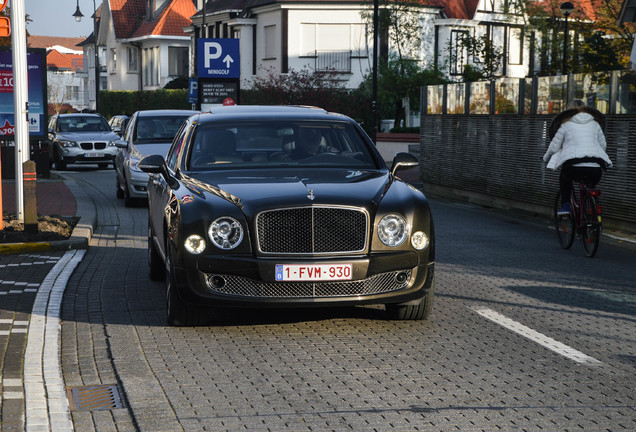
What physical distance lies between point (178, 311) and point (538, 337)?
2.60 meters

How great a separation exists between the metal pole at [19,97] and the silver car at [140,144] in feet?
13.5

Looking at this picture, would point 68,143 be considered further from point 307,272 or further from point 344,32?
point 307,272

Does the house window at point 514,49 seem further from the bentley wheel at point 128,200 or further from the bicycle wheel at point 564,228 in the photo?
the bicycle wheel at point 564,228

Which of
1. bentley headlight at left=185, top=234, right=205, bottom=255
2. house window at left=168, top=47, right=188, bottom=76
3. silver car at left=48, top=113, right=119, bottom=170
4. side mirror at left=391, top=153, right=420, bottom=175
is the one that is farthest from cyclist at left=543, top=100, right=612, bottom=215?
house window at left=168, top=47, right=188, bottom=76

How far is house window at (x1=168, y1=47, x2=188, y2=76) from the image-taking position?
70.5 m

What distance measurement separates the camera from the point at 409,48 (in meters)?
48.1

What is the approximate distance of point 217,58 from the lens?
33375 millimetres

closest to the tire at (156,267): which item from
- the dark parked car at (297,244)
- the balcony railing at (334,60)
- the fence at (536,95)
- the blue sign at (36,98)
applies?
the dark parked car at (297,244)

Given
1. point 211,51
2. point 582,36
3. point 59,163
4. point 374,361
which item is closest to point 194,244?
point 374,361

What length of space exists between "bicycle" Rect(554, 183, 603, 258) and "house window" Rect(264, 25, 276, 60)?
39337mm

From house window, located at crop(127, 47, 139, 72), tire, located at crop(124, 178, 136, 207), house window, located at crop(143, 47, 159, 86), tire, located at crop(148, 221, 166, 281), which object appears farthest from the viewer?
house window, located at crop(127, 47, 139, 72)

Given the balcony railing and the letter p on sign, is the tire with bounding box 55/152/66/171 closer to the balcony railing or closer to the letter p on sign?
the letter p on sign

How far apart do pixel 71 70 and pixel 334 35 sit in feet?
326

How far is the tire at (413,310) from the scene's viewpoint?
25.4 ft
